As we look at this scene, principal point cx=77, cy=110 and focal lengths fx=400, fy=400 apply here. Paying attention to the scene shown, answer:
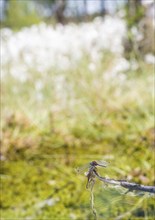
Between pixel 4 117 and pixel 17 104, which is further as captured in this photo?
pixel 17 104

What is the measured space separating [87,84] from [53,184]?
64.2 inches

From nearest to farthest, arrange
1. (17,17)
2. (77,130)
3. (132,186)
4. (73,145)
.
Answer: (132,186), (73,145), (77,130), (17,17)

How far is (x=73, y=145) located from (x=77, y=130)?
8.7 inches

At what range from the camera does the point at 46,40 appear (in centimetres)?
491

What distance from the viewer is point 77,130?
7.05 ft

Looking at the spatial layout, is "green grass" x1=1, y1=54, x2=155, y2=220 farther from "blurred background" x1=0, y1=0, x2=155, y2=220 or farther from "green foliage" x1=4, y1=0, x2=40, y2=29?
"green foliage" x1=4, y1=0, x2=40, y2=29

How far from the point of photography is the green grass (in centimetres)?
125

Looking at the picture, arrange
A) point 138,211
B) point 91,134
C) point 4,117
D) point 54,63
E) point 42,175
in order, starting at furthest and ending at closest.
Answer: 1. point 54,63
2. point 4,117
3. point 91,134
4. point 42,175
5. point 138,211

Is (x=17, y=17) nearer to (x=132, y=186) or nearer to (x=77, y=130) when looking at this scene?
(x=77, y=130)

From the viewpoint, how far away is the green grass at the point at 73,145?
1252mm

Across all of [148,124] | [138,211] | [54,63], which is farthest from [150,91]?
[54,63]

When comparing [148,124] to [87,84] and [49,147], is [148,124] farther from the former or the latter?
[87,84]

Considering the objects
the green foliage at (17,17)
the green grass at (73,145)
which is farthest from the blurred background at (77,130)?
the green foliage at (17,17)

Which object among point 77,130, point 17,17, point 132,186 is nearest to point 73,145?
point 77,130
